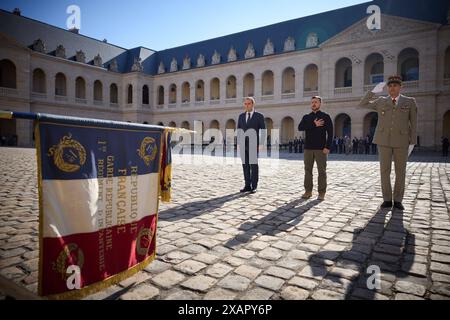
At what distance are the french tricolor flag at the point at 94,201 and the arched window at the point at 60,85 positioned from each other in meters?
45.4

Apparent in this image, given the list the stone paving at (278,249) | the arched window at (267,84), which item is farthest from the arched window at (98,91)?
the stone paving at (278,249)

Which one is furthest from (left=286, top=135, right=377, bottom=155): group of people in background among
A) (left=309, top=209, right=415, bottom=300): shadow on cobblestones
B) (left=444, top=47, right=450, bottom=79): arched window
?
(left=309, top=209, right=415, bottom=300): shadow on cobblestones

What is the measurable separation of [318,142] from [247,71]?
35070 millimetres

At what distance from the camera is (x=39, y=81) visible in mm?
39469

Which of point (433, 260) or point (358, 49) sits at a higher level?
point (358, 49)

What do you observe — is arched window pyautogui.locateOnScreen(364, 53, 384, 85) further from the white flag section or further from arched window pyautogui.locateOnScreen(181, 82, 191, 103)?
the white flag section

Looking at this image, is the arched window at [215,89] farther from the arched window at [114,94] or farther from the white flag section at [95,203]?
the white flag section at [95,203]

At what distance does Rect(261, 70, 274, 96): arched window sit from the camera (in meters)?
39.4

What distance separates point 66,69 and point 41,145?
149 feet

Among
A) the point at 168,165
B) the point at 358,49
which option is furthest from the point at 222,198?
the point at 358,49

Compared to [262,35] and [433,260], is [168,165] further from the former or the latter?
[262,35]

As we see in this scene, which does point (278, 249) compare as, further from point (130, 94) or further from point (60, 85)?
point (130, 94)

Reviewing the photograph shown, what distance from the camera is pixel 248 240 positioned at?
150 inches
